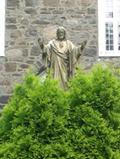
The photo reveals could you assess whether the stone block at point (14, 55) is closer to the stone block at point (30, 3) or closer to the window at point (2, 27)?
the window at point (2, 27)

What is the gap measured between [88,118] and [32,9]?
7.71 meters

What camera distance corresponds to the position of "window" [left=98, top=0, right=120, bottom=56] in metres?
14.7

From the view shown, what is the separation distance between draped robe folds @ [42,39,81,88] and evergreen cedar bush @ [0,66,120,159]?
2.43m

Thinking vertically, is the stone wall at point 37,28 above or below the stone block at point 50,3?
below

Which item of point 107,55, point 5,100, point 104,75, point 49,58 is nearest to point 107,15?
point 107,55

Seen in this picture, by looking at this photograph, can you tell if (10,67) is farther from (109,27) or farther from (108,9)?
(108,9)

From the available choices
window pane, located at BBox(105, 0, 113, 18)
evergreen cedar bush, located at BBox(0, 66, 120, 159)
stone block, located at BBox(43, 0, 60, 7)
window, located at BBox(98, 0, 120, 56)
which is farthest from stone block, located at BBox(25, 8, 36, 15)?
evergreen cedar bush, located at BBox(0, 66, 120, 159)

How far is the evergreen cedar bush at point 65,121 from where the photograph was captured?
7.34 metres

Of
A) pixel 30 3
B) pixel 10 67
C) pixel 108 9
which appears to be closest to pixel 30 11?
pixel 30 3

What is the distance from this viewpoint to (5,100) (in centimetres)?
1412

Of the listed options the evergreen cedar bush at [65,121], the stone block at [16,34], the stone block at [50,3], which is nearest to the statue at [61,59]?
the evergreen cedar bush at [65,121]

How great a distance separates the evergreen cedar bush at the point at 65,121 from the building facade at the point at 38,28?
6.58 metres

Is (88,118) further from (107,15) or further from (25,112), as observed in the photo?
(107,15)

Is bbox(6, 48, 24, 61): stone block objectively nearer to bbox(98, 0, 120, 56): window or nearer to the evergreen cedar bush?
bbox(98, 0, 120, 56): window
